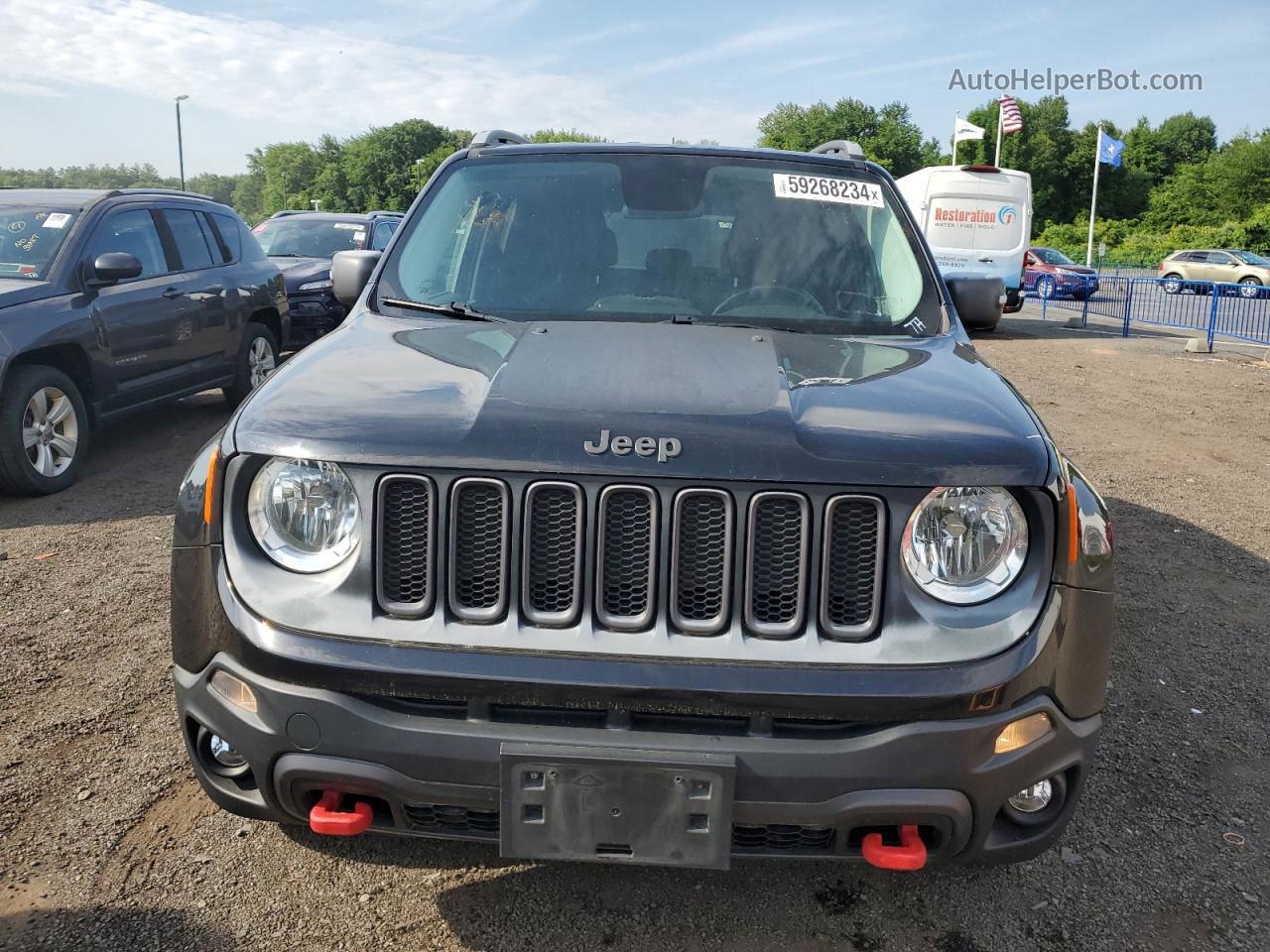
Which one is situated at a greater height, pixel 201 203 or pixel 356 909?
pixel 201 203

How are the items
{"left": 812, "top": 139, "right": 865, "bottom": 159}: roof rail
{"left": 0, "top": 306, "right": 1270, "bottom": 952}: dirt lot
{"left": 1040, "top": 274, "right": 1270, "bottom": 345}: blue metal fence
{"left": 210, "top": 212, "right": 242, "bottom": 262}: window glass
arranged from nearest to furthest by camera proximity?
1. {"left": 0, "top": 306, "right": 1270, "bottom": 952}: dirt lot
2. {"left": 812, "top": 139, "right": 865, "bottom": 159}: roof rail
3. {"left": 210, "top": 212, "right": 242, "bottom": 262}: window glass
4. {"left": 1040, "top": 274, "right": 1270, "bottom": 345}: blue metal fence

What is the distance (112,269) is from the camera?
6477 millimetres

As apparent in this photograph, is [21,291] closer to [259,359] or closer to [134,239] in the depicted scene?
[134,239]

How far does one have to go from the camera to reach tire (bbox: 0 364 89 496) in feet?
19.6

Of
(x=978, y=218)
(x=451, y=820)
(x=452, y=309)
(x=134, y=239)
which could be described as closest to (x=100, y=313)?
(x=134, y=239)

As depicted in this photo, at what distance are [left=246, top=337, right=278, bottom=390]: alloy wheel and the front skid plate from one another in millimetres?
7311

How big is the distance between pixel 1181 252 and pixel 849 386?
4024 cm

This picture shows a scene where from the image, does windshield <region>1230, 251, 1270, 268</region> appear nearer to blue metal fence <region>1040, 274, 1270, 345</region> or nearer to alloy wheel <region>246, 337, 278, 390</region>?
blue metal fence <region>1040, 274, 1270, 345</region>

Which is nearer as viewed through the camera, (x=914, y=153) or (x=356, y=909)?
(x=356, y=909)

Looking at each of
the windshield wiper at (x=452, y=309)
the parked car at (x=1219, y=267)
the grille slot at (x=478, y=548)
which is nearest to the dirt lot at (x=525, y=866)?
the grille slot at (x=478, y=548)

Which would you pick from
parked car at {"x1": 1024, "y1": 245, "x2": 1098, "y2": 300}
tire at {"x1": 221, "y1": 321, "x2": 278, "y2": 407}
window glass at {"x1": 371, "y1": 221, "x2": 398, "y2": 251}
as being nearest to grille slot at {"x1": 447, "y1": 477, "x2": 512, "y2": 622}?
tire at {"x1": 221, "y1": 321, "x2": 278, "y2": 407}

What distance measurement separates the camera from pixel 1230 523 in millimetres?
6457

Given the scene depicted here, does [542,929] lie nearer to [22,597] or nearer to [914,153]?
[22,597]

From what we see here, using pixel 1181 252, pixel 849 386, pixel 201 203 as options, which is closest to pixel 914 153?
pixel 1181 252
